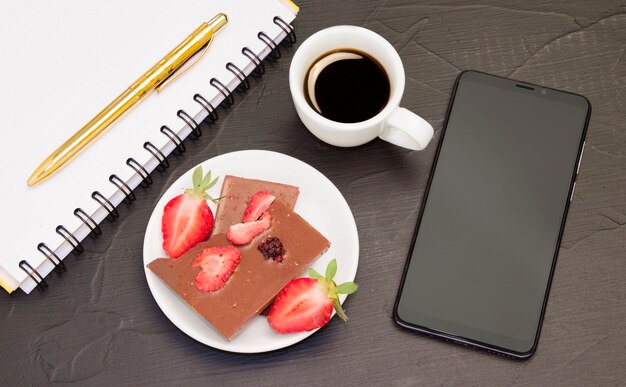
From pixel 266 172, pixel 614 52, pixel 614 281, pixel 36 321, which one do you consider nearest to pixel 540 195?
pixel 614 281

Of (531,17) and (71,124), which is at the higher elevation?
(71,124)

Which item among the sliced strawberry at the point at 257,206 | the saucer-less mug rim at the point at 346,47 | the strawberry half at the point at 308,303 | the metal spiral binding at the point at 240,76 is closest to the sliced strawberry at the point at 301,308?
the strawberry half at the point at 308,303

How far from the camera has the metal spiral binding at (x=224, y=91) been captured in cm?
109

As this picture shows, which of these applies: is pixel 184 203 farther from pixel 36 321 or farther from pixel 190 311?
pixel 36 321

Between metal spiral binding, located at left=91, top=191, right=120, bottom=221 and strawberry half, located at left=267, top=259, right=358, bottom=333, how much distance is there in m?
0.28

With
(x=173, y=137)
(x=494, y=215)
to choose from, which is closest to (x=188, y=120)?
(x=173, y=137)

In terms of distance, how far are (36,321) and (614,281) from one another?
2.71 ft

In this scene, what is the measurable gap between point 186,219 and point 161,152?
0.13 metres

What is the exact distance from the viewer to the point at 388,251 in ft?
3.47

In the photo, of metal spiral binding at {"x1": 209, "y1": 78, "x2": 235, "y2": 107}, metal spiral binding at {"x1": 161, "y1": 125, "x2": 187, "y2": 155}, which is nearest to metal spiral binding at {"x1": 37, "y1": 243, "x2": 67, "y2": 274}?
metal spiral binding at {"x1": 161, "y1": 125, "x2": 187, "y2": 155}

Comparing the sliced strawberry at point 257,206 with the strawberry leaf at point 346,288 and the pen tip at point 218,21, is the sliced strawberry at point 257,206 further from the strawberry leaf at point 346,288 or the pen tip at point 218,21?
the pen tip at point 218,21

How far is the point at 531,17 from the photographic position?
115 cm

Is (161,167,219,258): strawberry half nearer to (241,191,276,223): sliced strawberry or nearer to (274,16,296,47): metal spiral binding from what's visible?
(241,191,276,223): sliced strawberry

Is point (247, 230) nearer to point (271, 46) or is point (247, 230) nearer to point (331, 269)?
point (331, 269)
